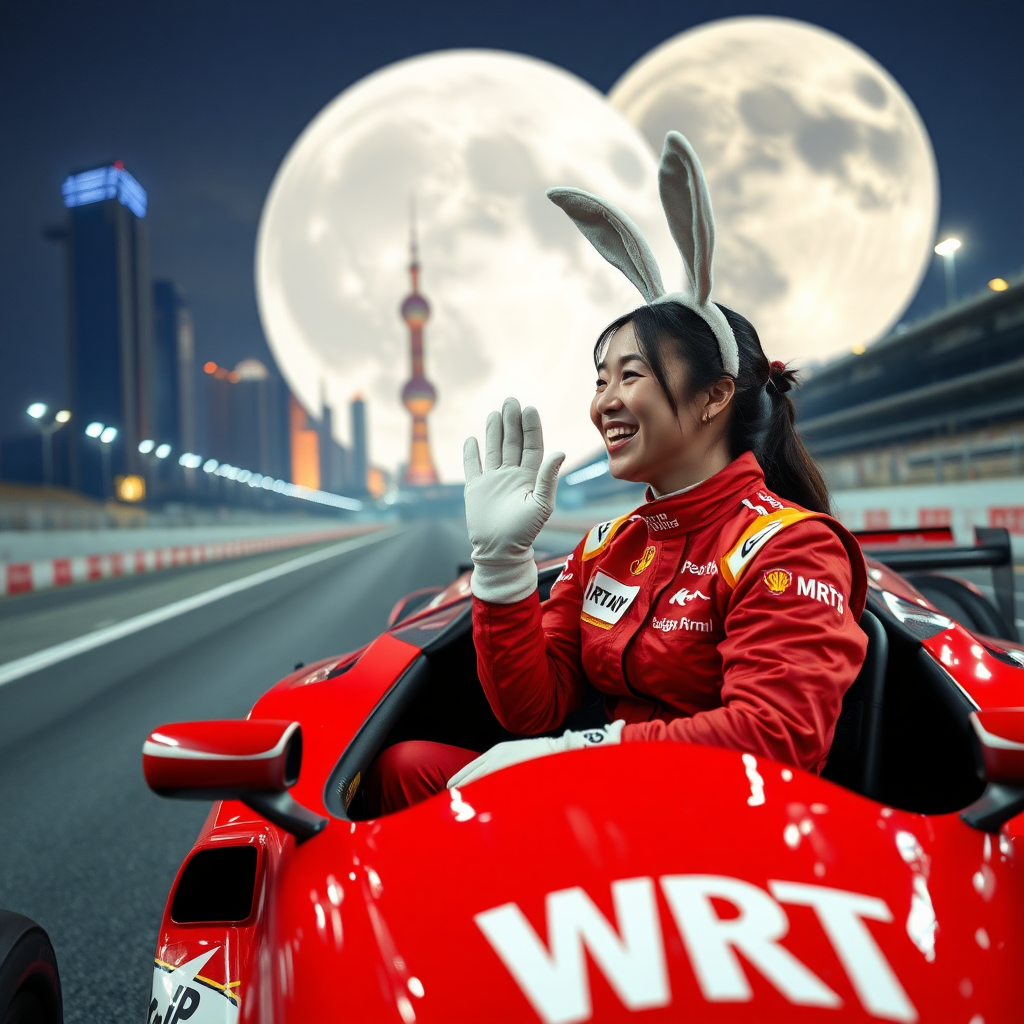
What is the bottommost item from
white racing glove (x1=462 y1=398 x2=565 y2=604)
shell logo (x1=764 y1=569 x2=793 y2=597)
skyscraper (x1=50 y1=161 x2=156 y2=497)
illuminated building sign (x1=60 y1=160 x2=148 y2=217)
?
shell logo (x1=764 y1=569 x2=793 y2=597)

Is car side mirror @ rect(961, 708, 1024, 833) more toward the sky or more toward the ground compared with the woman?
more toward the ground

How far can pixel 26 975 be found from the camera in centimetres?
142

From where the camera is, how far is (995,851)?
1.14 m

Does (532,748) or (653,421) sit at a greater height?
(653,421)

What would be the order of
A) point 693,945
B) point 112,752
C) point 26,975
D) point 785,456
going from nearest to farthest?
1. point 693,945
2. point 26,975
3. point 785,456
4. point 112,752

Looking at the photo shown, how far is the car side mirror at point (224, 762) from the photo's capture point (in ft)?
3.69

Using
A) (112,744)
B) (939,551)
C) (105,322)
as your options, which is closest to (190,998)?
(939,551)

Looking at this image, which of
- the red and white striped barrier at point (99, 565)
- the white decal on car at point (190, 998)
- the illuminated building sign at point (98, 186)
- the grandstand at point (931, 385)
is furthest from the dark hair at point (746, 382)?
the illuminated building sign at point (98, 186)

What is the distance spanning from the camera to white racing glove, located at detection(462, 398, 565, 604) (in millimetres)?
1659

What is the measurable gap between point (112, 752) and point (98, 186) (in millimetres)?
146139

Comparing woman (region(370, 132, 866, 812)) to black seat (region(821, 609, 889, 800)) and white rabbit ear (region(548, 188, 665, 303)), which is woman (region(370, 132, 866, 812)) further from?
black seat (region(821, 609, 889, 800))

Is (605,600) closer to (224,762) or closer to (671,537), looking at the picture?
(671,537)

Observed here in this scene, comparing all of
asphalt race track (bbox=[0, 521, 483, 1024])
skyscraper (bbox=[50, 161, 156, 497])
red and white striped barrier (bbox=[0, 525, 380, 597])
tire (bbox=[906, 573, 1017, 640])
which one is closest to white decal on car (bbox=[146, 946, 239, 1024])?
asphalt race track (bbox=[0, 521, 483, 1024])

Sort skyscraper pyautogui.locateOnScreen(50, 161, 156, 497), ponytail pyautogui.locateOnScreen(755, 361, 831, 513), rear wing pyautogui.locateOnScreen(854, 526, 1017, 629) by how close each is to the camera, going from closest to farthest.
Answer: ponytail pyautogui.locateOnScreen(755, 361, 831, 513) → rear wing pyautogui.locateOnScreen(854, 526, 1017, 629) → skyscraper pyautogui.locateOnScreen(50, 161, 156, 497)
